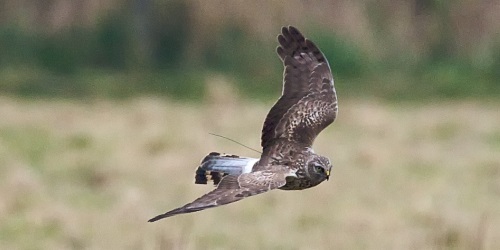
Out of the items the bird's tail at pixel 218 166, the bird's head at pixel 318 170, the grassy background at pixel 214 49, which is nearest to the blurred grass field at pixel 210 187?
the bird's tail at pixel 218 166

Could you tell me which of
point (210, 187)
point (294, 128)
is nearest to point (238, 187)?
point (294, 128)

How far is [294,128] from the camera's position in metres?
6.13

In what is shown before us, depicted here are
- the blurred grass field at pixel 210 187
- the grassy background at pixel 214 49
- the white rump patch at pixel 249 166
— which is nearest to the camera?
the white rump patch at pixel 249 166

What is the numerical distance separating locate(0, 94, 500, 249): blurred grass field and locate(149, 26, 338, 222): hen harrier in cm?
54

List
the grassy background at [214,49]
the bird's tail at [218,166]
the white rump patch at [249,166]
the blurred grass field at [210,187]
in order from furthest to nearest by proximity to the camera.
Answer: the grassy background at [214,49] → the blurred grass field at [210,187] → the bird's tail at [218,166] → the white rump patch at [249,166]

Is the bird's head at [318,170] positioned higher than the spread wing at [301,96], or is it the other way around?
the spread wing at [301,96]

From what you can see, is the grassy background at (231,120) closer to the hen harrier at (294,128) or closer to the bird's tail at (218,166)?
the bird's tail at (218,166)

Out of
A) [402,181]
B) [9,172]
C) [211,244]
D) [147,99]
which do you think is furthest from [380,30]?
[211,244]

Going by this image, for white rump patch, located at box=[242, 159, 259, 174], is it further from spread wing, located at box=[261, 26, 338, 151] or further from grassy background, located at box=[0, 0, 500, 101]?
grassy background, located at box=[0, 0, 500, 101]

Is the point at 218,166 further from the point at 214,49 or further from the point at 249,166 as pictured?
the point at 214,49

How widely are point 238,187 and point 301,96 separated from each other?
1.27 m

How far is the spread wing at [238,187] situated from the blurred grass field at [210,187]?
2.54ft

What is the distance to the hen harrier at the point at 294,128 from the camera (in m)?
5.70

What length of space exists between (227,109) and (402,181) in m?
4.60
